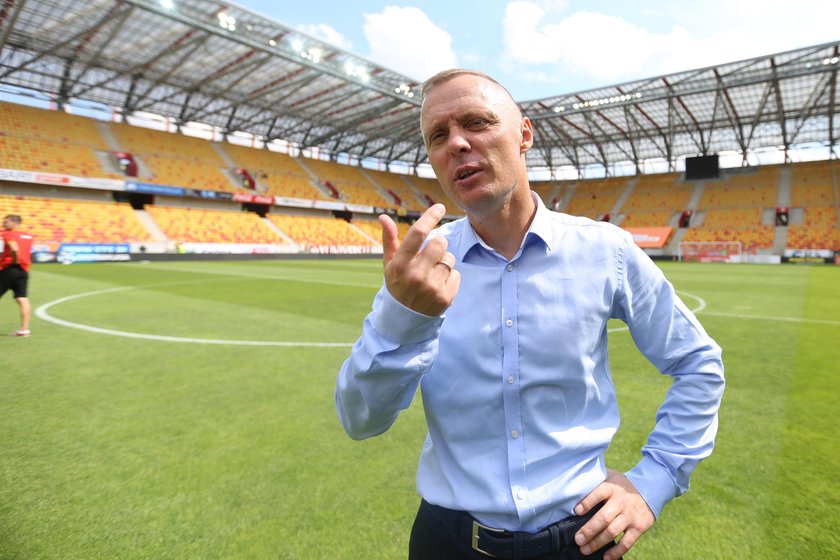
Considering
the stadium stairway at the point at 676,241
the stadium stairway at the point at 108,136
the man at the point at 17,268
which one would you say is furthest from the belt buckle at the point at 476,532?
the stadium stairway at the point at 676,241

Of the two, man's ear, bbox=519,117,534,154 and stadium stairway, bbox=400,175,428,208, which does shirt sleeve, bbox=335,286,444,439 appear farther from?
stadium stairway, bbox=400,175,428,208

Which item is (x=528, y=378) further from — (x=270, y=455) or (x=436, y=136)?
(x=270, y=455)

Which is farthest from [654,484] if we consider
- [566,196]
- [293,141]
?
[566,196]

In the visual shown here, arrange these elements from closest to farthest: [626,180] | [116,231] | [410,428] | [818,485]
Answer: [818,485] < [410,428] < [116,231] < [626,180]

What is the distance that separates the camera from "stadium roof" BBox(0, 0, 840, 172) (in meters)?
27.4

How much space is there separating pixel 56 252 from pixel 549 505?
3546cm

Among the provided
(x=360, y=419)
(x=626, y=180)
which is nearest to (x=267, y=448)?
(x=360, y=419)

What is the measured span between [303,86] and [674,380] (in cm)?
4093

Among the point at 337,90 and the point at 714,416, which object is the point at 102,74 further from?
the point at 714,416

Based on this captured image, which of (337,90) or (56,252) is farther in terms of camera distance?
(337,90)

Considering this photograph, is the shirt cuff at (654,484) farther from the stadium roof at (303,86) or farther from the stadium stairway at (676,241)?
the stadium stairway at (676,241)

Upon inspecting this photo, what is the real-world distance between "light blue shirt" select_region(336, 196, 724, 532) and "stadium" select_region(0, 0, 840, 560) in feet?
4.07

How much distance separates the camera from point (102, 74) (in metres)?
35.9

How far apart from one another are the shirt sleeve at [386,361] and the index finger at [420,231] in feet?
0.42
